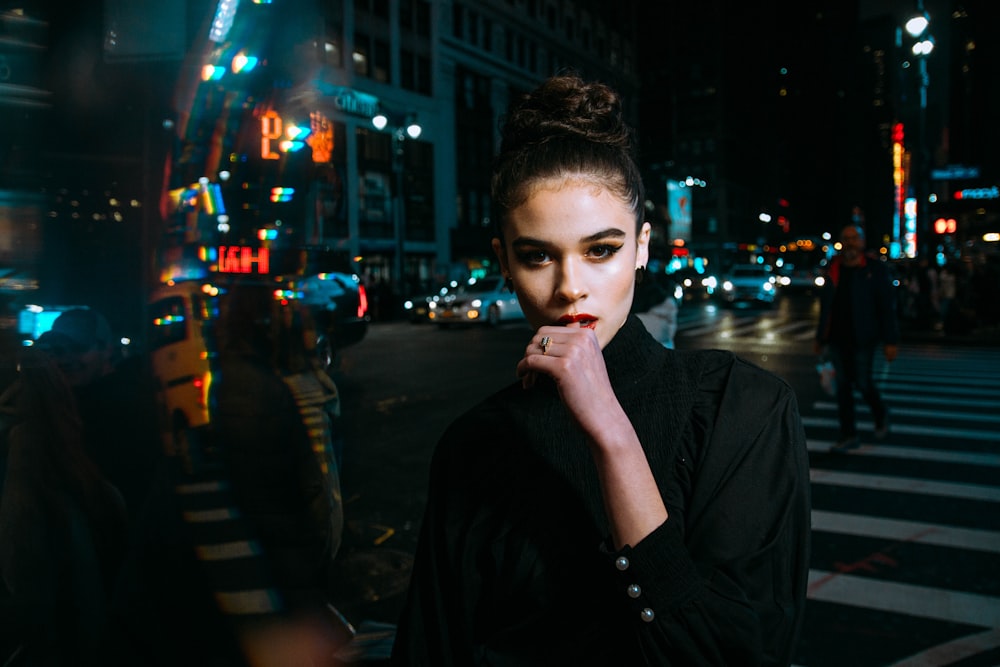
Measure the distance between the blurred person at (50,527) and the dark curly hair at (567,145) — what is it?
2.09m

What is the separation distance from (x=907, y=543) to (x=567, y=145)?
4.95 m

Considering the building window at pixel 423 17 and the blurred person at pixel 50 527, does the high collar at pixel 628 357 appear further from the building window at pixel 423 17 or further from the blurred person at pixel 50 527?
the building window at pixel 423 17

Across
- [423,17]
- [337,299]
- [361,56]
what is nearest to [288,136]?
[337,299]

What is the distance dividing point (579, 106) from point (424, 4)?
151ft

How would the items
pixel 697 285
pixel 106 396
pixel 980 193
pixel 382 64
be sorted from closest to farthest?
pixel 106 396 → pixel 382 64 → pixel 697 285 → pixel 980 193

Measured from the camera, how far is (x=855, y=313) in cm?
683

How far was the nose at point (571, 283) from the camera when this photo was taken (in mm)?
1256

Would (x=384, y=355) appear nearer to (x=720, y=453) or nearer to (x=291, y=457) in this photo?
(x=291, y=457)

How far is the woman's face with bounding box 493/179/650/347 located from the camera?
126cm

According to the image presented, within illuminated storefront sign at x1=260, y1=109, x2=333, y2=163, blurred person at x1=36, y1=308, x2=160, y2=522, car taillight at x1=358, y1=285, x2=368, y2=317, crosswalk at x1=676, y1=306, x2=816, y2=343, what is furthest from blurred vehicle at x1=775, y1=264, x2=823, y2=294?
blurred person at x1=36, y1=308, x2=160, y2=522

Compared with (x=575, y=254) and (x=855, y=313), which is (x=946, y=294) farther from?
(x=575, y=254)

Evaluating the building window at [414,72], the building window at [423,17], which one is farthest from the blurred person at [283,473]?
the building window at [423,17]

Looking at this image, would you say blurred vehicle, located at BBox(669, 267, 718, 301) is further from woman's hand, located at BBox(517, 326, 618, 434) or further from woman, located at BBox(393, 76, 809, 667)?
woman's hand, located at BBox(517, 326, 618, 434)

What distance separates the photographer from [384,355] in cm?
1571
